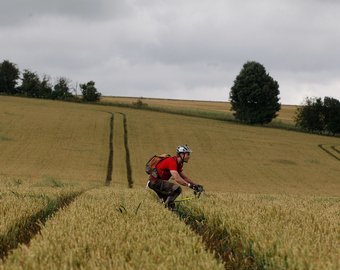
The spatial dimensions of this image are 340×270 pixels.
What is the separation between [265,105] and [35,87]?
6247 cm

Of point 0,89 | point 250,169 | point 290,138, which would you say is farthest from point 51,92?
point 250,169

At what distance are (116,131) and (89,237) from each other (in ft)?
209

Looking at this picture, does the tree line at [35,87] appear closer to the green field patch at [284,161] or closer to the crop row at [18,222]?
the green field patch at [284,161]

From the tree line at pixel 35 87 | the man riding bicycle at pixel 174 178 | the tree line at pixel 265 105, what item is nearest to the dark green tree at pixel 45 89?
the tree line at pixel 35 87

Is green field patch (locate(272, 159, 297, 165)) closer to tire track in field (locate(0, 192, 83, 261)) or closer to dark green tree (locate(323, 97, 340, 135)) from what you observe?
dark green tree (locate(323, 97, 340, 135))

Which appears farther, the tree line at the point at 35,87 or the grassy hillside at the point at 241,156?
the tree line at the point at 35,87

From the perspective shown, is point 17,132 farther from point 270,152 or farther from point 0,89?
point 0,89

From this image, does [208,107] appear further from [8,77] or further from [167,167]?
[167,167]

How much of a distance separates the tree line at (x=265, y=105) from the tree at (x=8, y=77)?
62.8 metres

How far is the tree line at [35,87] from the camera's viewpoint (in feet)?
394

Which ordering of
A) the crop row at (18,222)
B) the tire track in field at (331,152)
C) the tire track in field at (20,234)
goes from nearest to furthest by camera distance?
the tire track in field at (20,234) < the crop row at (18,222) < the tire track in field at (331,152)

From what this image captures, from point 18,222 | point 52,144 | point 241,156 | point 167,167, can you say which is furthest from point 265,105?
point 18,222

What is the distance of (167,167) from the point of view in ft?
38.4

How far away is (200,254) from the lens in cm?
446
